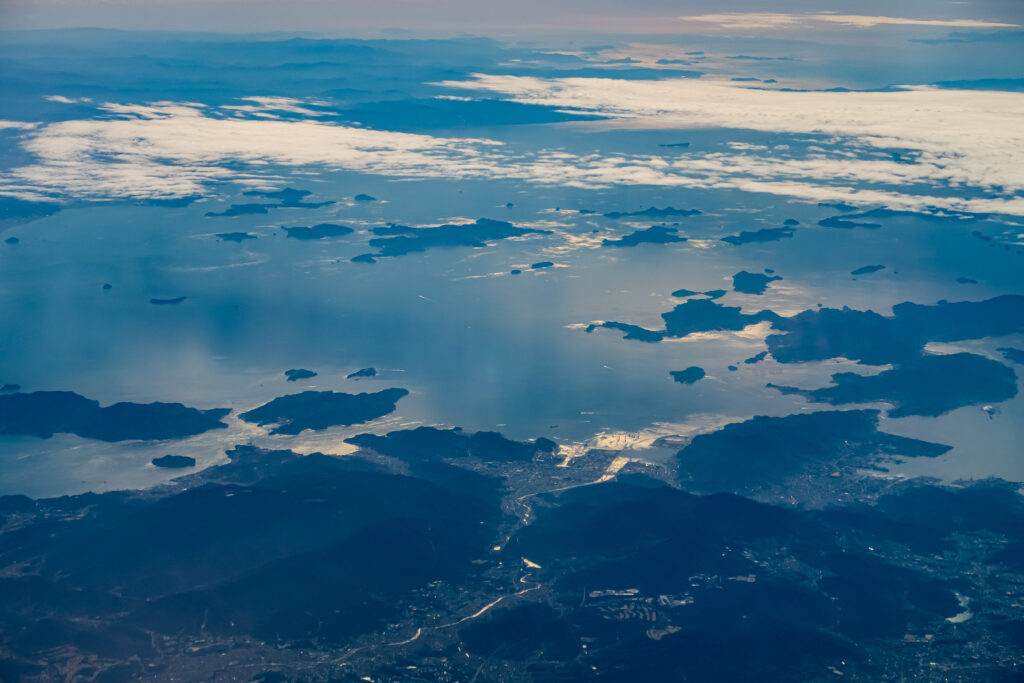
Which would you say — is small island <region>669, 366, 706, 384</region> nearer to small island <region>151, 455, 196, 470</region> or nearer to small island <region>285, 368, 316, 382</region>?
small island <region>285, 368, 316, 382</region>

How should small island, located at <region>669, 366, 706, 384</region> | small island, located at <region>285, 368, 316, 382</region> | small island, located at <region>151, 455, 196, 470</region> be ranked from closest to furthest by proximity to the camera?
small island, located at <region>151, 455, 196, 470</region>, small island, located at <region>669, 366, 706, 384</region>, small island, located at <region>285, 368, 316, 382</region>

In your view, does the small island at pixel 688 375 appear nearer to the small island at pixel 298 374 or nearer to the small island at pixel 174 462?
the small island at pixel 298 374

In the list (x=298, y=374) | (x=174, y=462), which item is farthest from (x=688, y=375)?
(x=174, y=462)

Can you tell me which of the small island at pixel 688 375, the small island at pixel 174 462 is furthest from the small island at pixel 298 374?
the small island at pixel 688 375

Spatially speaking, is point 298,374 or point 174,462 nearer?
point 174,462

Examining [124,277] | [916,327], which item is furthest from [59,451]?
→ [916,327]

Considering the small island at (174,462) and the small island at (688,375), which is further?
the small island at (688,375)

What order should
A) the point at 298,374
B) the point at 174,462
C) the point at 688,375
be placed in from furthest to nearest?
the point at 298,374, the point at 688,375, the point at 174,462

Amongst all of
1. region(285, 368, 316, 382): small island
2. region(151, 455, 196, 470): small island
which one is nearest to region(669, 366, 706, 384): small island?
region(285, 368, 316, 382): small island

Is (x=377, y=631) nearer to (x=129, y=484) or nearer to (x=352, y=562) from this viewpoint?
(x=352, y=562)

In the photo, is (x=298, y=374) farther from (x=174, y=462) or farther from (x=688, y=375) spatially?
(x=688, y=375)

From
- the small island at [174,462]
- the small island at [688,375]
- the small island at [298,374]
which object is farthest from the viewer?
the small island at [298,374]
